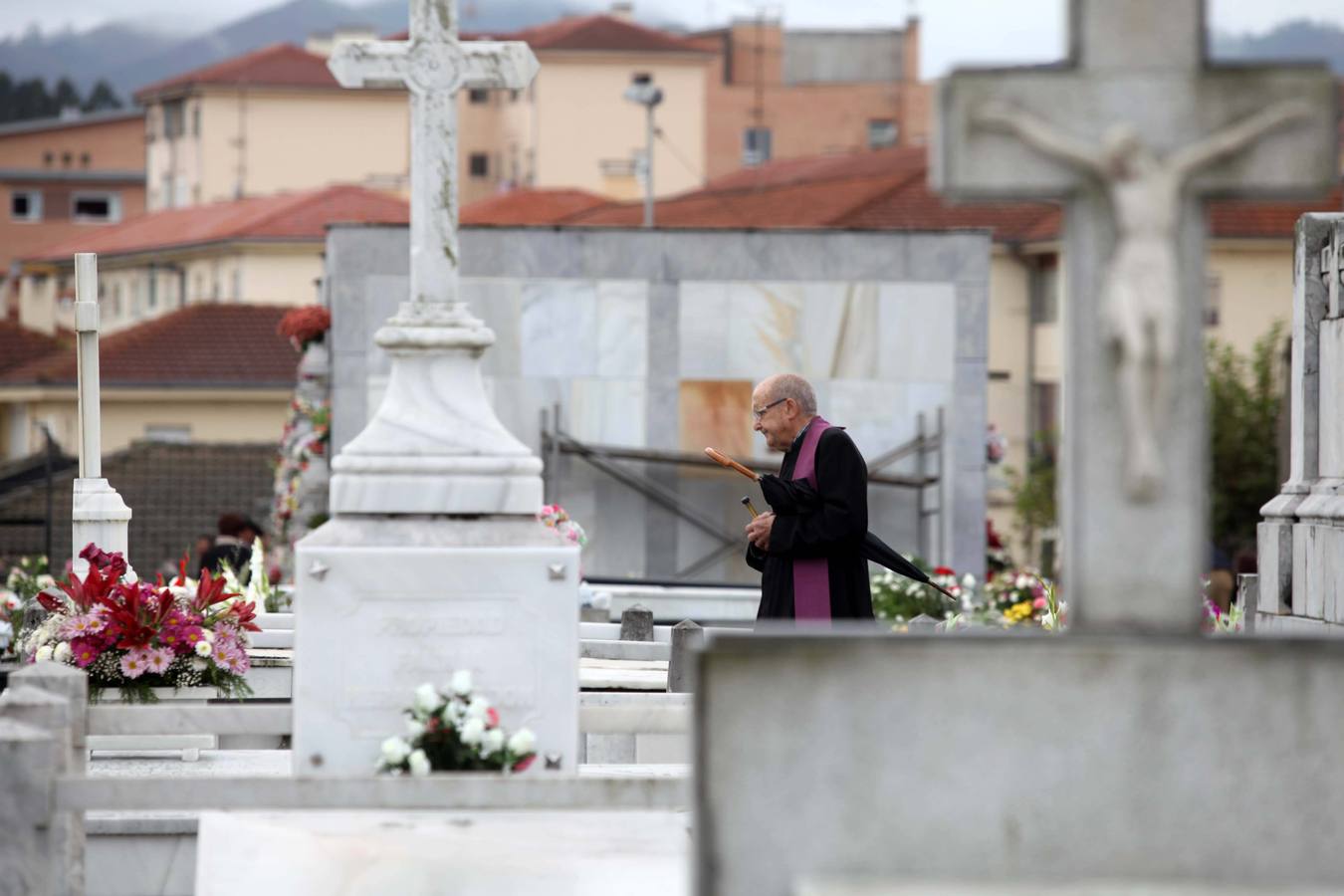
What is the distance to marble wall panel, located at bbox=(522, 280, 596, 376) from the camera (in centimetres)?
2484

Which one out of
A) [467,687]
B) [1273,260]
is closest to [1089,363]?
[467,687]

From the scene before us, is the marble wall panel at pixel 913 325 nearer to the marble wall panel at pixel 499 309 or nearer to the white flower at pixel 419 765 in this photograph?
the marble wall panel at pixel 499 309

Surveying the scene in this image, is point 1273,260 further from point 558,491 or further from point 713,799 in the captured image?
point 713,799

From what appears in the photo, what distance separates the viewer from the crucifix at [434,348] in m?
8.59

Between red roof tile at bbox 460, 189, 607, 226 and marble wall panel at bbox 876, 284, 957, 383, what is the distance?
129ft

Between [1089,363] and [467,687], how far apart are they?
112 inches

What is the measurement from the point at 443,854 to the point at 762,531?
2430 millimetres

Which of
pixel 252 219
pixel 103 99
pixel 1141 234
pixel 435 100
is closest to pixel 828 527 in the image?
pixel 435 100

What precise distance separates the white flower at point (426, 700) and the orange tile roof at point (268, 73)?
74.8m

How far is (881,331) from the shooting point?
82.1ft

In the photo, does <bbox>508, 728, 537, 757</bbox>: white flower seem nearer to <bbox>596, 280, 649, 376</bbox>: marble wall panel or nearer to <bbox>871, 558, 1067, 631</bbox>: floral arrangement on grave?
<bbox>871, 558, 1067, 631</bbox>: floral arrangement on grave

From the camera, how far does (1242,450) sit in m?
48.1

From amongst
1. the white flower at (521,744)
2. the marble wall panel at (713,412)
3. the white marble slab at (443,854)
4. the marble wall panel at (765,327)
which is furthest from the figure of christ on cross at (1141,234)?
the marble wall panel at (713,412)

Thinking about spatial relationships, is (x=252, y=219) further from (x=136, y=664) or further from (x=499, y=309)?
(x=136, y=664)
